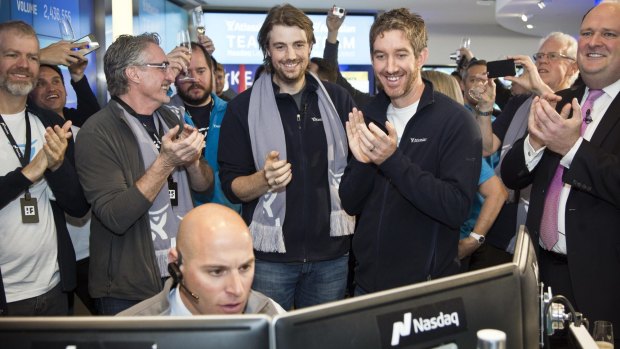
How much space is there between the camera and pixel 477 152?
2.16 meters

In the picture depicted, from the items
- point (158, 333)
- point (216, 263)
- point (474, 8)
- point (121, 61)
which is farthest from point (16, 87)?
point (474, 8)

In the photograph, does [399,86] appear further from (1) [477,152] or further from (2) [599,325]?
(2) [599,325]

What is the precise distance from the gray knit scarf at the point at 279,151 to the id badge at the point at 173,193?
0.33 meters

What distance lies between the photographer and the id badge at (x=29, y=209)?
8.34 ft

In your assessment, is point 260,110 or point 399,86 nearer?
point 399,86

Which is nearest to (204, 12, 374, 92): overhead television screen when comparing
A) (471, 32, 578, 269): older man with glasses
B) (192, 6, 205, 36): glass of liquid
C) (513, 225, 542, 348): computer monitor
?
(192, 6, 205, 36): glass of liquid

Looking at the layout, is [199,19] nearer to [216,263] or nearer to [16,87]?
[16,87]

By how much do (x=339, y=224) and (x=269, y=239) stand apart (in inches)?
11.7

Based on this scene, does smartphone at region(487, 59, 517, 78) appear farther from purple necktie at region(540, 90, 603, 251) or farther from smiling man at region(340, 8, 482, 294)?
smiling man at region(340, 8, 482, 294)

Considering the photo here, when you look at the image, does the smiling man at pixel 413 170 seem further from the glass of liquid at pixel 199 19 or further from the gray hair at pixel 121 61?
the glass of liquid at pixel 199 19

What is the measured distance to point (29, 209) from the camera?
100 inches

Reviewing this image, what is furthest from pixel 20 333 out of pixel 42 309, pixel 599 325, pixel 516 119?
pixel 516 119

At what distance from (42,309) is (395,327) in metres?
2.01

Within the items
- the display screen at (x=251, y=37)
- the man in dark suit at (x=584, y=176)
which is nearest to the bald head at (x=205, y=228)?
the man in dark suit at (x=584, y=176)
